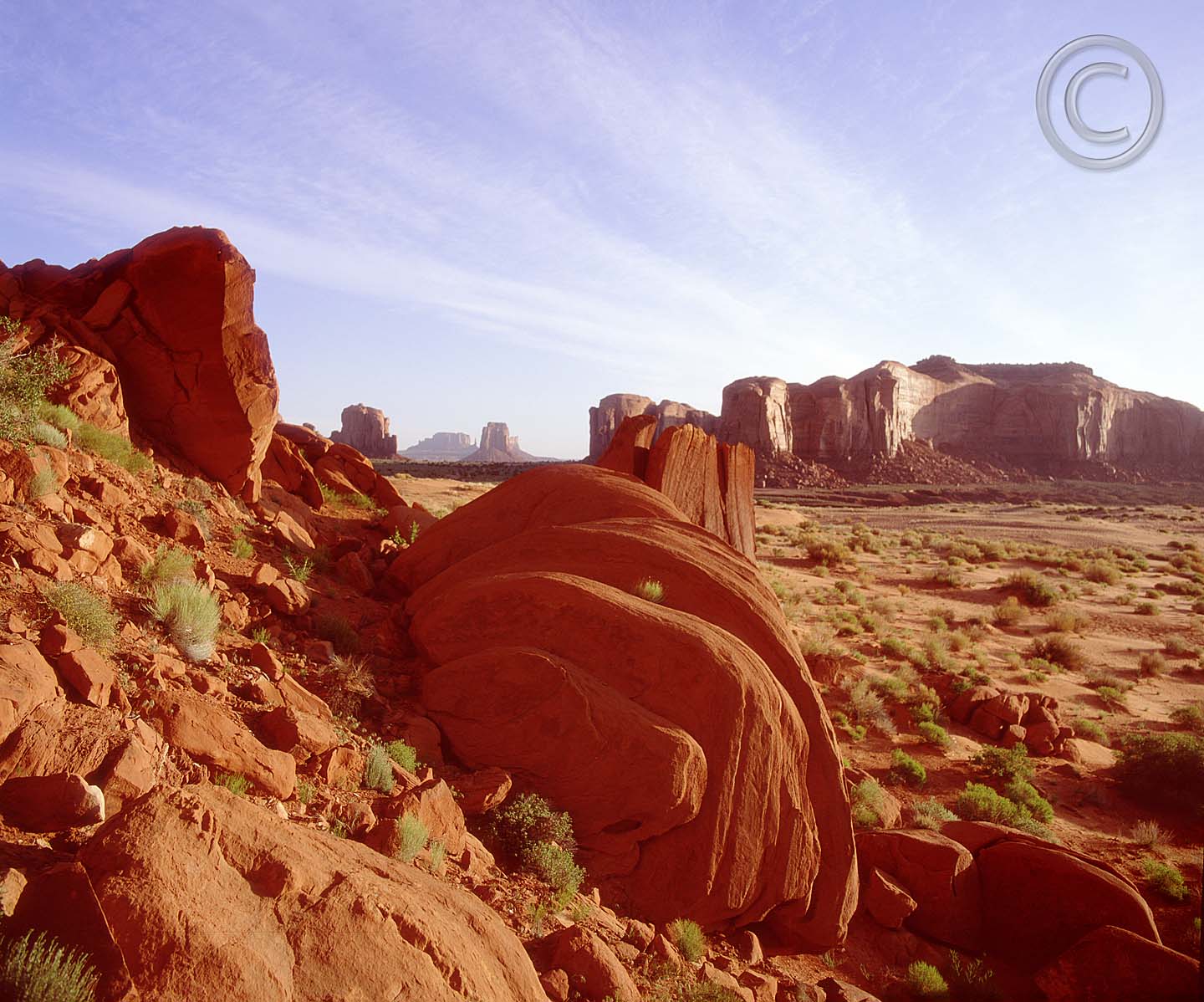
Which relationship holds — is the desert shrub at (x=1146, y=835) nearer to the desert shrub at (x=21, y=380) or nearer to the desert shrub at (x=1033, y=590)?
the desert shrub at (x=1033, y=590)

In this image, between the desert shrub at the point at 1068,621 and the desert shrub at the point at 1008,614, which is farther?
the desert shrub at the point at 1008,614

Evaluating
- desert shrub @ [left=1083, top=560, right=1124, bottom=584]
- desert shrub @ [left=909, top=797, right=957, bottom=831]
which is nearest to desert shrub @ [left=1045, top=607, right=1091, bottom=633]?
desert shrub @ [left=1083, top=560, right=1124, bottom=584]

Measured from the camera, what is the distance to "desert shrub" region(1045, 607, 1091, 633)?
18547mm

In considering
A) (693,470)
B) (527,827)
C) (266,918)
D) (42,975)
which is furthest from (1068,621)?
(42,975)

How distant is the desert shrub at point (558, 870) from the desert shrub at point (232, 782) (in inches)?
87.5

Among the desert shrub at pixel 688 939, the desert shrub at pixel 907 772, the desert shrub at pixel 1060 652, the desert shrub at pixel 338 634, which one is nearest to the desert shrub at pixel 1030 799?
the desert shrub at pixel 907 772

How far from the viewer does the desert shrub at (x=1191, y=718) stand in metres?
12.7

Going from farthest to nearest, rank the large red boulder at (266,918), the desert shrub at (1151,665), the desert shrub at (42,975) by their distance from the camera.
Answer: the desert shrub at (1151,665) → the large red boulder at (266,918) → the desert shrub at (42,975)

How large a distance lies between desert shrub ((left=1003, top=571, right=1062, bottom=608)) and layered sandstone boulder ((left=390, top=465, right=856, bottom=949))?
715 inches

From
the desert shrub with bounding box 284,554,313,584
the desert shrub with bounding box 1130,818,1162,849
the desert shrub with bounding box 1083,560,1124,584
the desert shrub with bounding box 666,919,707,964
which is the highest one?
the desert shrub with bounding box 284,554,313,584

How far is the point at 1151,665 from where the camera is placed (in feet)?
52.3

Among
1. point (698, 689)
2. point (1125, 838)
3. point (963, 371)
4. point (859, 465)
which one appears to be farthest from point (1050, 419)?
point (698, 689)

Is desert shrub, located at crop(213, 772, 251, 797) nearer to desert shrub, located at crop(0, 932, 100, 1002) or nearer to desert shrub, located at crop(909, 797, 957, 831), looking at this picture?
desert shrub, located at crop(0, 932, 100, 1002)

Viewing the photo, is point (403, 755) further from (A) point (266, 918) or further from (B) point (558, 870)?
(A) point (266, 918)
